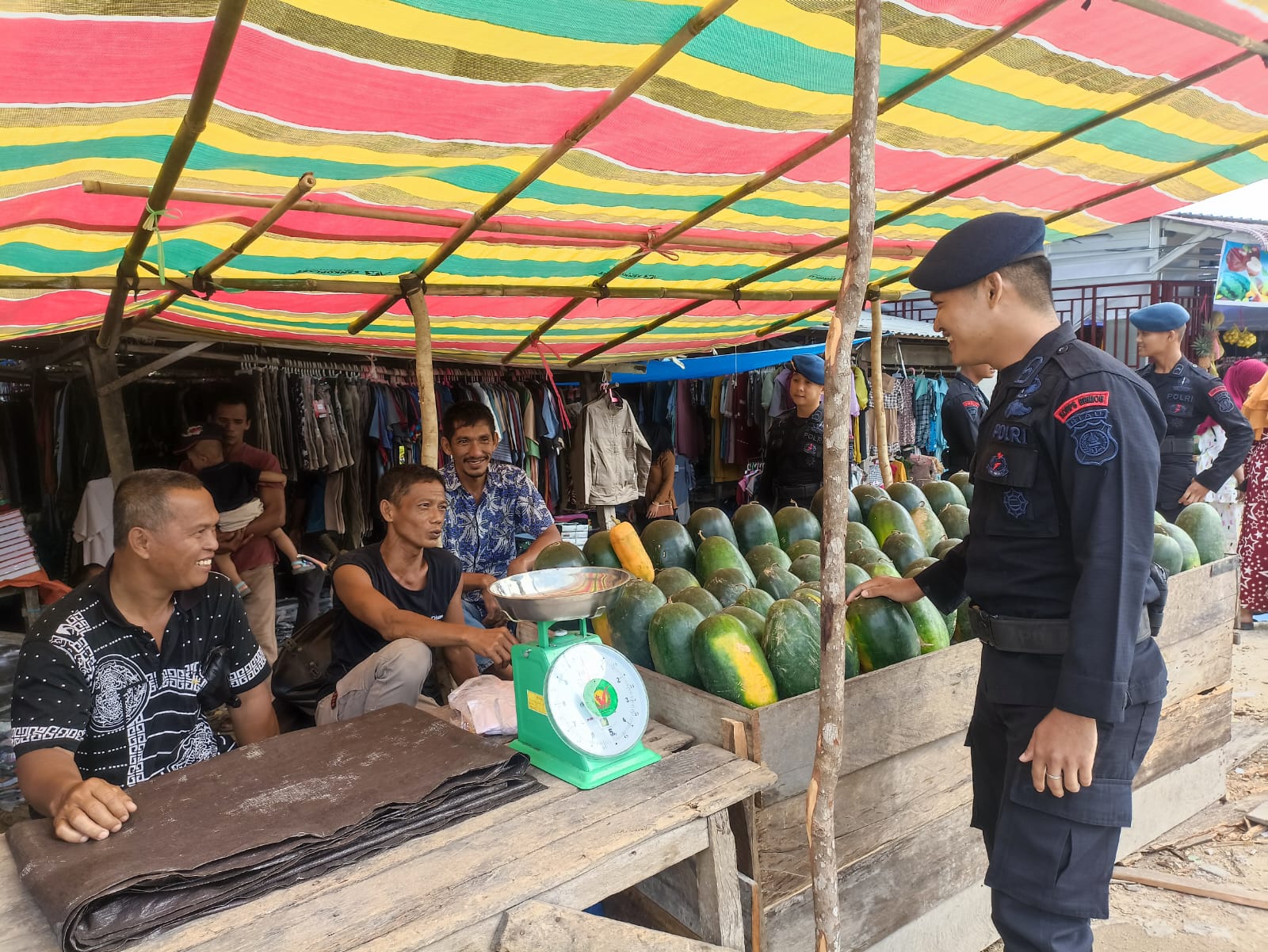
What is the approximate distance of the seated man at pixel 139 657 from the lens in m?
1.96

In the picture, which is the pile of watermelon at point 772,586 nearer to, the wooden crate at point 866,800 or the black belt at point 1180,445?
the wooden crate at point 866,800

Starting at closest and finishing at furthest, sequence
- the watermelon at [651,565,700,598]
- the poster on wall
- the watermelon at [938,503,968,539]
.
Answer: the watermelon at [651,565,700,598], the watermelon at [938,503,968,539], the poster on wall

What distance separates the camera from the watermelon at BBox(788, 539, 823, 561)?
3.09m

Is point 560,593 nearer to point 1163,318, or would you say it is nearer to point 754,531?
point 754,531

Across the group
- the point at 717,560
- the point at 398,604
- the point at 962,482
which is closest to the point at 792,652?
the point at 717,560

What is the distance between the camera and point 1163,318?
4820 mm

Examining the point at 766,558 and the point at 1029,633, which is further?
the point at 766,558

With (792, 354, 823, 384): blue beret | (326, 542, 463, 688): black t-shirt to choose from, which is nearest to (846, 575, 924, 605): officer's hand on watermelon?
(326, 542, 463, 688): black t-shirt

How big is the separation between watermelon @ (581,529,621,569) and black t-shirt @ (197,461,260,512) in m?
2.98

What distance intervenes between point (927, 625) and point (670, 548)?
40.9 inches

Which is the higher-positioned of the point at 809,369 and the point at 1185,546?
the point at 809,369

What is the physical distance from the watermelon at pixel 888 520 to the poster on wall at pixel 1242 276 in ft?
34.9

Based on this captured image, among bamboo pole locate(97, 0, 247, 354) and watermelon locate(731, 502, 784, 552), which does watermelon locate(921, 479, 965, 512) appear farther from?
bamboo pole locate(97, 0, 247, 354)

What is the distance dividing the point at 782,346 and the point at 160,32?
787 centimetres
